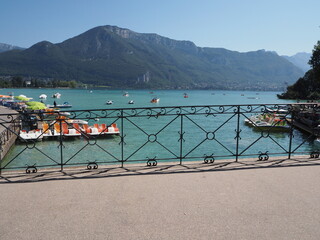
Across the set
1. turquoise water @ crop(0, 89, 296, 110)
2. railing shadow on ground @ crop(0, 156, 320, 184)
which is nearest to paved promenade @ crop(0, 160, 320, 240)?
railing shadow on ground @ crop(0, 156, 320, 184)

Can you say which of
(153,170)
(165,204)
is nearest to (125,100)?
(153,170)

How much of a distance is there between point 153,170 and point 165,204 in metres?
1.48

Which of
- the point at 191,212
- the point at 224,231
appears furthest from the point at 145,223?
the point at 224,231

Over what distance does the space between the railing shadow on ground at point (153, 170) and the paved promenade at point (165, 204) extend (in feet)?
0.11

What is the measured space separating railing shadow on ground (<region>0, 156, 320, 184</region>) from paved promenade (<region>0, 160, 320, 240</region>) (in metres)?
0.03

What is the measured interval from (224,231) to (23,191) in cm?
300

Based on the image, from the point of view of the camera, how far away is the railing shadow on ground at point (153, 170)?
4707 millimetres

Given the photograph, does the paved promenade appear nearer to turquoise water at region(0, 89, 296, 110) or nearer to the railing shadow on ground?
the railing shadow on ground

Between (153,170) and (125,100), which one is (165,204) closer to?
(153,170)

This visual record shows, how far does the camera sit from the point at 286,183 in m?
4.44

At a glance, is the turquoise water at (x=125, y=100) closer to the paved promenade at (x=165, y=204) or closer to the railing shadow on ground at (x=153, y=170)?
the railing shadow on ground at (x=153, y=170)

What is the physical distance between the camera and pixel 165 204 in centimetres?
365

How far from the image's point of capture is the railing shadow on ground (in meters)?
4.71

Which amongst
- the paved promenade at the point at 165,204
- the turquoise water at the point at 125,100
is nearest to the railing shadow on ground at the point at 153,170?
the paved promenade at the point at 165,204
